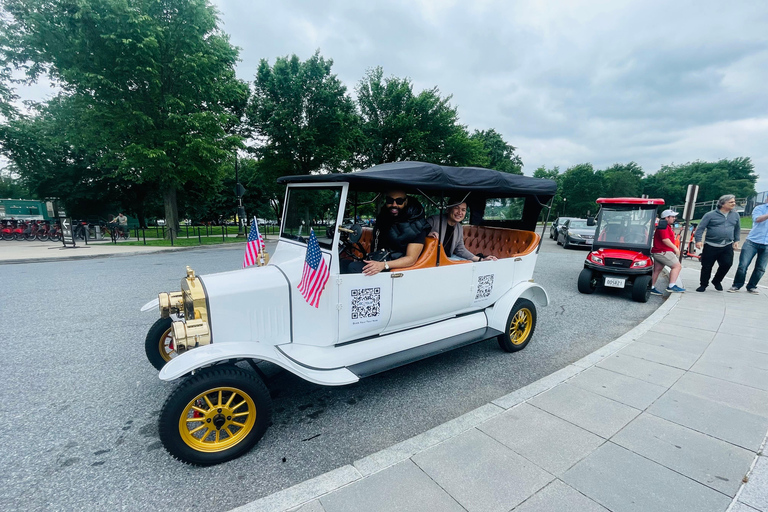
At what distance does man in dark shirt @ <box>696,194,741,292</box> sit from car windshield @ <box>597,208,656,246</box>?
87 cm

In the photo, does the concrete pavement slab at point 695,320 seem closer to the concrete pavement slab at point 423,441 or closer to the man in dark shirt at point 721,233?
the man in dark shirt at point 721,233

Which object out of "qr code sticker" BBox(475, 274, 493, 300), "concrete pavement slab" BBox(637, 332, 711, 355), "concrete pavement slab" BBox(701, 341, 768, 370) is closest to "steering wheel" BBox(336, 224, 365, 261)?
"qr code sticker" BBox(475, 274, 493, 300)

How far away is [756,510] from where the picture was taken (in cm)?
185

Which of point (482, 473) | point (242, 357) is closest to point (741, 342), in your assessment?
point (482, 473)

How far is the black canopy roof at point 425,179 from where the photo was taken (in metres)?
2.89

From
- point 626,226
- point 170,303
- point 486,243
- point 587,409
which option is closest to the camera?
point 587,409

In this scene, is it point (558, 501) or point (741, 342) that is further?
point (741, 342)

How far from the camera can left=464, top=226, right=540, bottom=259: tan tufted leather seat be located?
4.71 meters

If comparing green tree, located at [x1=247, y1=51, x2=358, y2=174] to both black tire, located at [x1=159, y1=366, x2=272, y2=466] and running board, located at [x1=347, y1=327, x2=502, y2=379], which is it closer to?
running board, located at [x1=347, y1=327, x2=502, y2=379]

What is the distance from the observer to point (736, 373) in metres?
3.49

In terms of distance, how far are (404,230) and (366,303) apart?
3.08 feet

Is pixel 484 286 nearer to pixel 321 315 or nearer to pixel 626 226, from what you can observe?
pixel 321 315

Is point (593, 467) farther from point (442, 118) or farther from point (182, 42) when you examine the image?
point (442, 118)

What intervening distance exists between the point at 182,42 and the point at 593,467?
2055 centimetres
